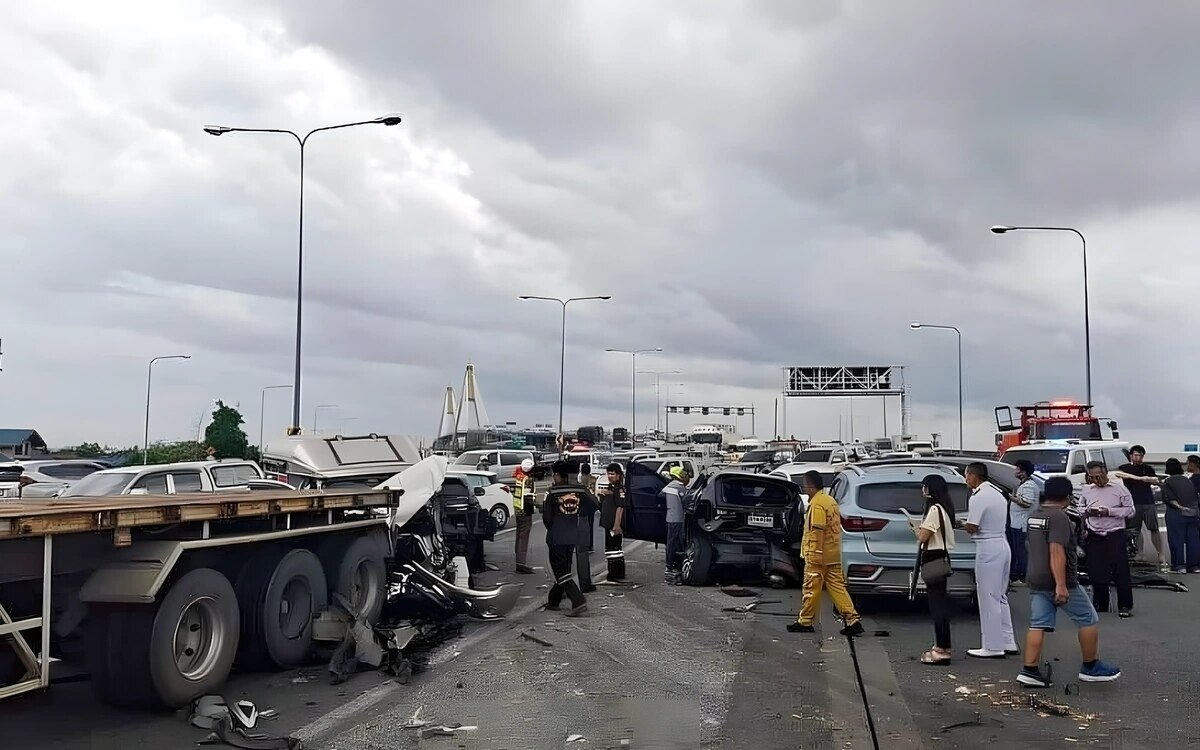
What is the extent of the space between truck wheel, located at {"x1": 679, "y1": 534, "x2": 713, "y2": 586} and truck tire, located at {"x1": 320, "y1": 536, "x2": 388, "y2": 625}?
16.2ft

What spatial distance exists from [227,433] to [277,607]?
60629 millimetres

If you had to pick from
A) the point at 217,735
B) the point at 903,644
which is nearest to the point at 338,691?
the point at 217,735

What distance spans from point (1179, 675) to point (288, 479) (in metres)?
12.0

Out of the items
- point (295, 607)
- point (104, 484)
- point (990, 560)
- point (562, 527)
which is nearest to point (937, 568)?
point (990, 560)

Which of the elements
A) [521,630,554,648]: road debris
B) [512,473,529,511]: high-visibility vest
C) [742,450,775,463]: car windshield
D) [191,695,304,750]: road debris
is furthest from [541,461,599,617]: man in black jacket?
[742,450,775,463]: car windshield

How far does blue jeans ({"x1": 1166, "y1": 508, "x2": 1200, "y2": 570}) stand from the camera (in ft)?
51.1

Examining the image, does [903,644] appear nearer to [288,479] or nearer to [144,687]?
[144,687]

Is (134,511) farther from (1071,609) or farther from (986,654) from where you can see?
(986,654)

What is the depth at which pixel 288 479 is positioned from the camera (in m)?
16.3

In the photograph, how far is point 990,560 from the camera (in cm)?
956

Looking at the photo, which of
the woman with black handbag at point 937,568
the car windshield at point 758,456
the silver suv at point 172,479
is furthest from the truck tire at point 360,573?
the car windshield at point 758,456

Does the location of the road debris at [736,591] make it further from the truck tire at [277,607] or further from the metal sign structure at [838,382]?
the metal sign structure at [838,382]

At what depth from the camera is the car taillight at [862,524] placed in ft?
39.9

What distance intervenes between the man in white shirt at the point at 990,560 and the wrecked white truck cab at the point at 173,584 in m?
5.74
